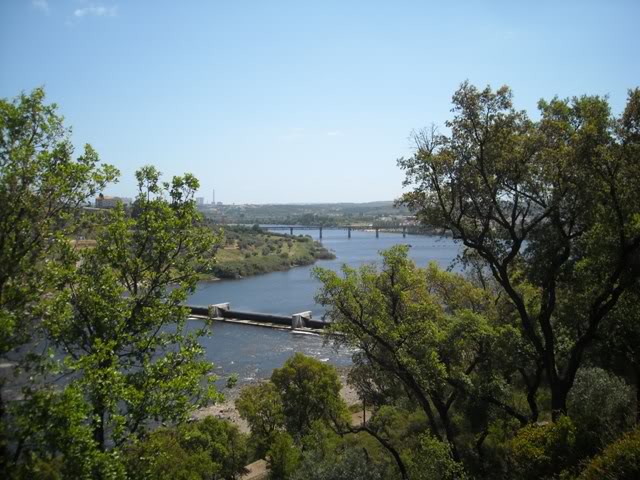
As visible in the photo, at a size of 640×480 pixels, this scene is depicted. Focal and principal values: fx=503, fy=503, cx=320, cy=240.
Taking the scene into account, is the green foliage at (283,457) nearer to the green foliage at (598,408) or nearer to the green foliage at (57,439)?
the green foliage at (598,408)

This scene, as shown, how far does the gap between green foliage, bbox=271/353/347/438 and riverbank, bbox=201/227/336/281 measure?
45.9 m

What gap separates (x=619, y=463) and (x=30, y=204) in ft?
23.3

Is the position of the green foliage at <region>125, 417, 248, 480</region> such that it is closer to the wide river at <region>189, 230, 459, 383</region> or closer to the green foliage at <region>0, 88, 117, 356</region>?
the wide river at <region>189, 230, 459, 383</region>

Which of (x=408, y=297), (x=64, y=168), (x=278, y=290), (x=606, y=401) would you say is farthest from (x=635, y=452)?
(x=278, y=290)

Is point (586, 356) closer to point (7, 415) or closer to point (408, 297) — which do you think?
point (408, 297)

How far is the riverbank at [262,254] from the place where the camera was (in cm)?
7100

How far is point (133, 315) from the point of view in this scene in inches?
247

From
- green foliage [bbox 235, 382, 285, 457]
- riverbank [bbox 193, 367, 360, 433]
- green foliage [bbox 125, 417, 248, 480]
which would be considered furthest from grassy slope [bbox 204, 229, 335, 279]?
green foliage [bbox 125, 417, 248, 480]

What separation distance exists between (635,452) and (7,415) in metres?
6.60

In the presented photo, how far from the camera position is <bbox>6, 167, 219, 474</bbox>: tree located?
5.29m

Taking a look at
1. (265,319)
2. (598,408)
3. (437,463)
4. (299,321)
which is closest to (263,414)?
(437,463)

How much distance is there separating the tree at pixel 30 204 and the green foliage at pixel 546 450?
695 cm

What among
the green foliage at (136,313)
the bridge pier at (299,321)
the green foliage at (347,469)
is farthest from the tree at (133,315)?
the bridge pier at (299,321)

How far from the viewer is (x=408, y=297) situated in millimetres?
11023
